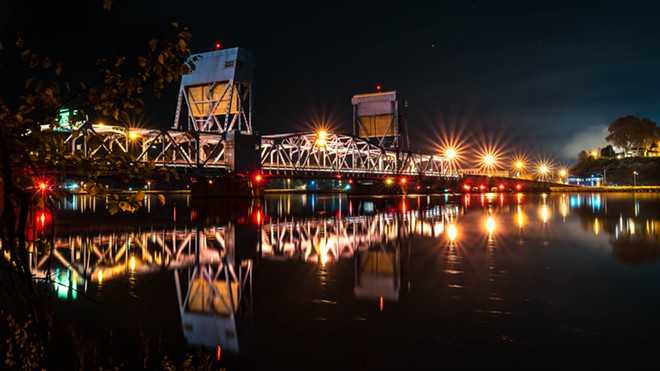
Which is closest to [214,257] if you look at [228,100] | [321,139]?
[228,100]

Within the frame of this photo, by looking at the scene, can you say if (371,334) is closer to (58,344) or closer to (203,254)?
(58,344)

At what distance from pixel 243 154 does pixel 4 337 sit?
7787 cm

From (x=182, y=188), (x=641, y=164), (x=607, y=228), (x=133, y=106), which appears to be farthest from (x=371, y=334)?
(x=641, y=164)

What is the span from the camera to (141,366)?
29.4 feet

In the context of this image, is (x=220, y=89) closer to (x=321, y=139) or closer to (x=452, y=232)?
(x=321, y=139)

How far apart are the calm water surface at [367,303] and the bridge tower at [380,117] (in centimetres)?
11993

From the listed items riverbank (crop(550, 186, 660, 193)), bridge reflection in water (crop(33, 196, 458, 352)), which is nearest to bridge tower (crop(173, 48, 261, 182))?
bridge reflection in water (crop(33, 196, 458, 352))

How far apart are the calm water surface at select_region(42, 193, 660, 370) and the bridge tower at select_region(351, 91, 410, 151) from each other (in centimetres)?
11993

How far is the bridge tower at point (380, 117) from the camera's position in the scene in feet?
472

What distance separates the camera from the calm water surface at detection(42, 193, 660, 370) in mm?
9438

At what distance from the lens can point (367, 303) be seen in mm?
13344

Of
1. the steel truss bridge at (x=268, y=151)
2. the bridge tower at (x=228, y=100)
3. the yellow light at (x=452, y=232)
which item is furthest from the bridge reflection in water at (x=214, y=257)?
the bridge tower at (x=228, y=100)

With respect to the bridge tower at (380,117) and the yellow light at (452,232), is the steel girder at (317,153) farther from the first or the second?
the yellow light at (452,232)

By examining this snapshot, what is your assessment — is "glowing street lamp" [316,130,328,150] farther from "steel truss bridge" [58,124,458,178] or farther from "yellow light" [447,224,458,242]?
"yellow light" [447,224,458,242]
